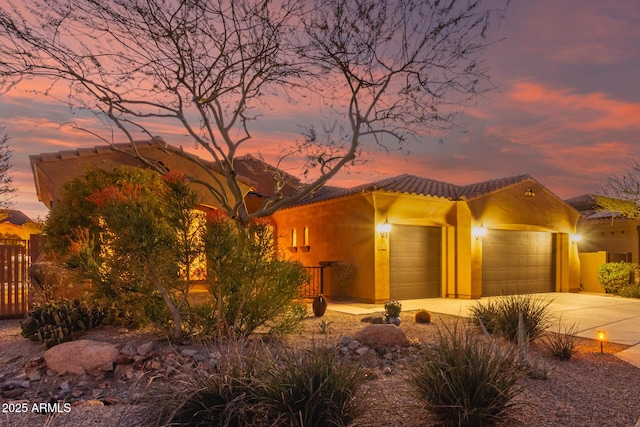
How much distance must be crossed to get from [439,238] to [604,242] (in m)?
11.8

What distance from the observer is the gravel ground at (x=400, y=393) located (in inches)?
157

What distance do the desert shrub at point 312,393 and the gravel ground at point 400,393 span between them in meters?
0.17

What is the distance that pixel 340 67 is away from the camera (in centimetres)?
1046

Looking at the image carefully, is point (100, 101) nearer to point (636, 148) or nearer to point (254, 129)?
point (254, 129)

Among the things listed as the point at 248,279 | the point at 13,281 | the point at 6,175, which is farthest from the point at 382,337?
the point at 6,175

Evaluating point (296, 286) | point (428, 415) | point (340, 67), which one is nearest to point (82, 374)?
point (296, 286)

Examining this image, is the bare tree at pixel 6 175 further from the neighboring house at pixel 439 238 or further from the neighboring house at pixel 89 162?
the neighboring house at pixel 439 238

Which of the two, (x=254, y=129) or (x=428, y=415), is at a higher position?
(x=254, y=129)

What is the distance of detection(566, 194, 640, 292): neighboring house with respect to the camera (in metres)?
19.2

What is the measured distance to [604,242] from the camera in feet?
72.3

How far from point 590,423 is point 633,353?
13.3ft

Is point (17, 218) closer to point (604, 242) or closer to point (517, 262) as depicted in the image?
point (517, 262)

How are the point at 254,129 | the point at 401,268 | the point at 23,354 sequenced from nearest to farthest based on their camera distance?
the point at 23,354
the point at 254,129
the point at 401,268

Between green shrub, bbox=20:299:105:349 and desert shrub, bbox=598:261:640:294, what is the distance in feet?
58.1
